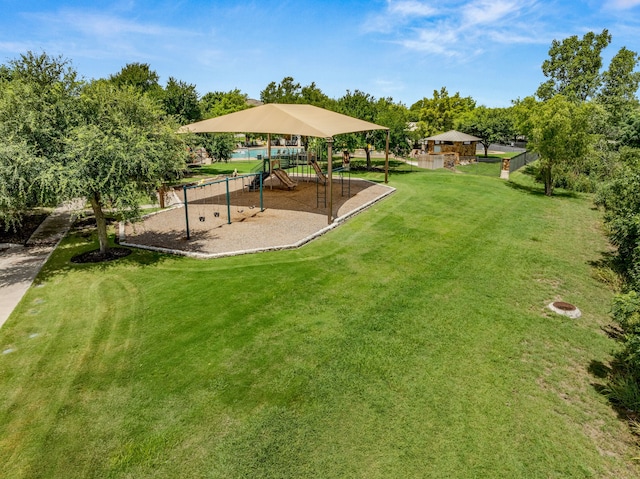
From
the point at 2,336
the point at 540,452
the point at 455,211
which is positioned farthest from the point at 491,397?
the point at 455,211

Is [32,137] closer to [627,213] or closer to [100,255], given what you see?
[100,255]

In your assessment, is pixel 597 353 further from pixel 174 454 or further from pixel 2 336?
pixel 2 336

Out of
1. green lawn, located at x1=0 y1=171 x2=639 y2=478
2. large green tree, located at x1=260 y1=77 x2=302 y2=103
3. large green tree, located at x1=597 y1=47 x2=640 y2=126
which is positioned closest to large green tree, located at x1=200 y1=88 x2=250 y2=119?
large green tree, located at x1=260 y1=77 x2=302 y2=103

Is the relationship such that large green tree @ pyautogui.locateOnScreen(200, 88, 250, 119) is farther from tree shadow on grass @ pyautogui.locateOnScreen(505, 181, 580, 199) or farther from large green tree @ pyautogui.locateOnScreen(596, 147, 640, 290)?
large green tree @ pyautogui.locateOnScreen(596, 147, 640, 290)

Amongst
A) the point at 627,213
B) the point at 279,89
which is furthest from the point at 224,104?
the point at 627,213

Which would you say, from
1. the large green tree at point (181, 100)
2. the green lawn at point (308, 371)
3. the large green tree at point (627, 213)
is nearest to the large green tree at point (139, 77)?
the large green tree at point (181, 100)

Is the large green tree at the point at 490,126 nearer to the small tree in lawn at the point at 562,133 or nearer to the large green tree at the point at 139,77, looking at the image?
the small tree in lawn at the point at 562,133
